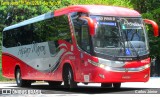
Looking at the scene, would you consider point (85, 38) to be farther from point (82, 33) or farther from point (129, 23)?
point (129, 23)

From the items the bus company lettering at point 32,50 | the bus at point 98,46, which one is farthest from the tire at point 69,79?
the bus company lettering at point 32,50

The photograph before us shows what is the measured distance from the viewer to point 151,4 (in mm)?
44188

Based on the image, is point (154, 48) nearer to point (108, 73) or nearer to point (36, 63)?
point (36, 63)

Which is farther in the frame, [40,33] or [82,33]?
[40,33]

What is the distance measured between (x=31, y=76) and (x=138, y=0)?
23544 mm

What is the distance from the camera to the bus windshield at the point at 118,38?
53.2 ft

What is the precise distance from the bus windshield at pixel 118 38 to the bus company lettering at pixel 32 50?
496 cm

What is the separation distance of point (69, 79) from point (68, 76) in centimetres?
17

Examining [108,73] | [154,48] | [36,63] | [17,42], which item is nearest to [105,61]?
[108,73]

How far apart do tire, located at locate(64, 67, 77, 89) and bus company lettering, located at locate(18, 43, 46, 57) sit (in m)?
2.87

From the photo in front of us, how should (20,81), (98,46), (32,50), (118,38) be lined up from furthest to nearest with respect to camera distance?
(20,81) → (32,50) → (118,38) → (98,46)

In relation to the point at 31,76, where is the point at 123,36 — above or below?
above

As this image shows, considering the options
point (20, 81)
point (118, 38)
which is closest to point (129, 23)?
point (118, 38)

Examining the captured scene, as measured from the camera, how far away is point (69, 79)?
17906mm
